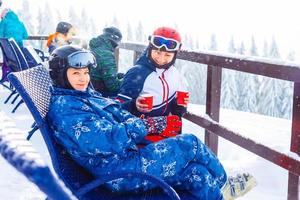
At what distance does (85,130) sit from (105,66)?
3.09 meters

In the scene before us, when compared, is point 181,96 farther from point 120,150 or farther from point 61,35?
point 61,35

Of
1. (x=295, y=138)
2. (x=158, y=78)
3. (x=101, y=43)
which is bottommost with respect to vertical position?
(x=295, y=138)

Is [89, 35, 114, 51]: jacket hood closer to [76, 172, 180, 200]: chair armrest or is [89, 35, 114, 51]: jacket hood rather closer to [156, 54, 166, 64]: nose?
[156, 54, 166, 64]: nose

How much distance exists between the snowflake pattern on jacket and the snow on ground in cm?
44

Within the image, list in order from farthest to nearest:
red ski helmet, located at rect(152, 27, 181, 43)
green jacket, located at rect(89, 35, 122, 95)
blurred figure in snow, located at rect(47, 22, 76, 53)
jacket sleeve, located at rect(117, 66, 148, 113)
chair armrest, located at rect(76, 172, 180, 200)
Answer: blurred figure in snow, located at rect(47, 22, 76, 53) → green jacket, located at rect(89, 35, 122, 95) → red ski helmet, located at rect(152, 27, 181, 43) → jacket sleeve, located at rect(117, 66, 148, 113) → chair armrest, located at rect(76, 172, 180, 200)

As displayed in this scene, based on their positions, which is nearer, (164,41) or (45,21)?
(164,41)

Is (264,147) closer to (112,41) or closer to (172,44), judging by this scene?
(172,44)

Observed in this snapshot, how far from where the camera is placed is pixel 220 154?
6.57m

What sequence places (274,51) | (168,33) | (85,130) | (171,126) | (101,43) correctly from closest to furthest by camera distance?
1. (85,130)
2. (171,126)
3. (168,33)
4. (101,43)
5. (274,51)

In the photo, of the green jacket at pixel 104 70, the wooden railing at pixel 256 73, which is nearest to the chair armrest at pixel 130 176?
the wooden railing at pixel 256 73

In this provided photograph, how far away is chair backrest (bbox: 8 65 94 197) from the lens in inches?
103

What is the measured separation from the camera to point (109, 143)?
2.66 m

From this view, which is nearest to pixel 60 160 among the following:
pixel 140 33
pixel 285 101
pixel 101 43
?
pixel 101 43

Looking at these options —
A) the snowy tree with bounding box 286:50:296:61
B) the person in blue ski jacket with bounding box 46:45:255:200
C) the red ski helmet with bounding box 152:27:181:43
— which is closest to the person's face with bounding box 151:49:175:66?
the red ski helmet with bounding box 152:27:181:43
